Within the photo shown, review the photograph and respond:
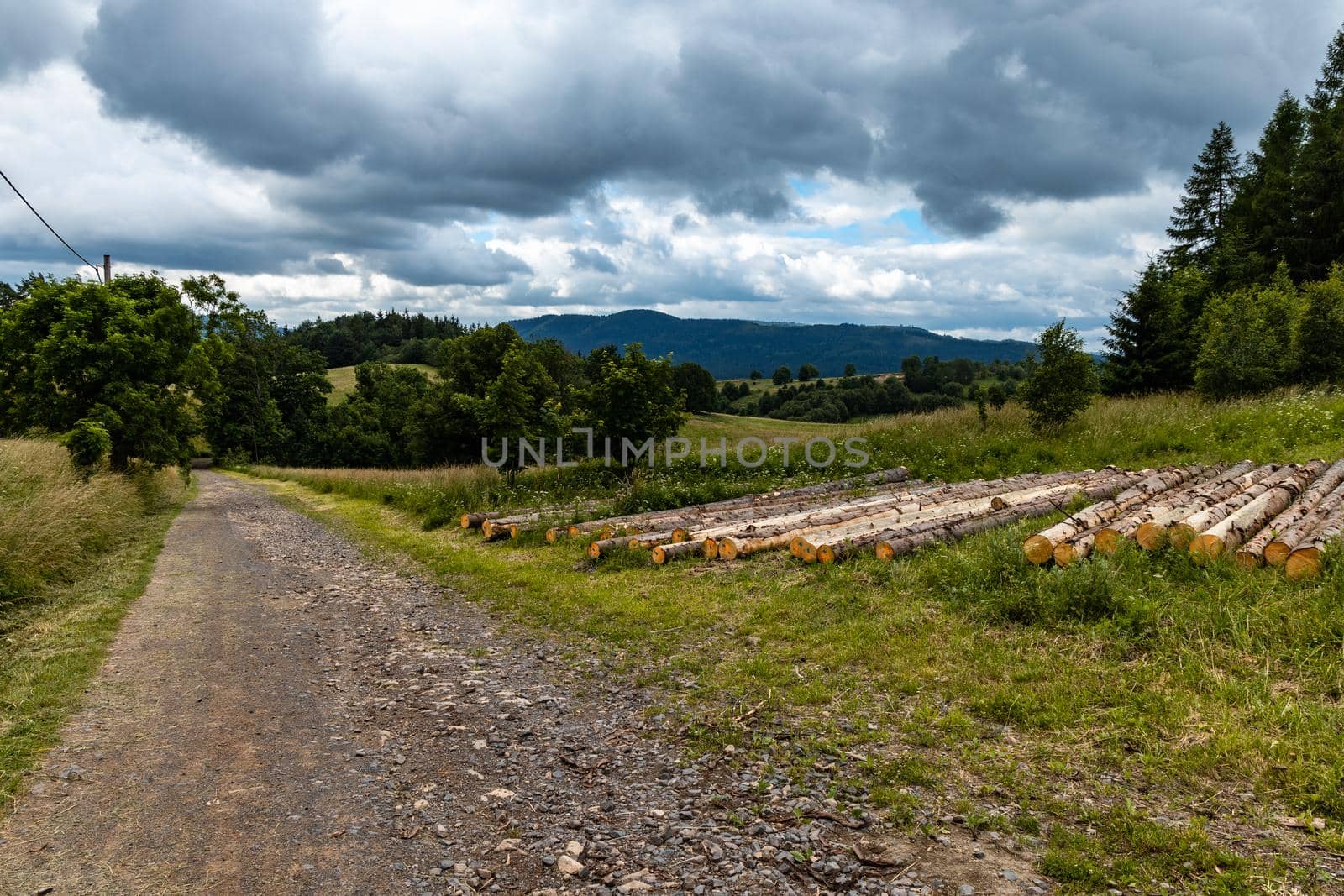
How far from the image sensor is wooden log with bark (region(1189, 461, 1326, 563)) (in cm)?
736

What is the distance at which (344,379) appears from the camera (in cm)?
10425

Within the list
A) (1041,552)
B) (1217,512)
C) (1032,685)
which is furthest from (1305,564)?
(1032,685)

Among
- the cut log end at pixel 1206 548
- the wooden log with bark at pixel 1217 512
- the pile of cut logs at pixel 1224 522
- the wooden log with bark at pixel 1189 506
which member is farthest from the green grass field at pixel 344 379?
the cut log end at pixel 1206 548

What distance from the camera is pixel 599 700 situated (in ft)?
19.7

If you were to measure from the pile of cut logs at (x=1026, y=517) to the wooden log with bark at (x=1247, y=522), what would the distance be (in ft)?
0.06

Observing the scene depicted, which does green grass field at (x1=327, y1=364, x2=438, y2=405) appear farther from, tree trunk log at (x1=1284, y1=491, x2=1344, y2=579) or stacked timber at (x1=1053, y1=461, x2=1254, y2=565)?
tree trunk log at (x1=1284, y1=491, x2=1344, y2=579)

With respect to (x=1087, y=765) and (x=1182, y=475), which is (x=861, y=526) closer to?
(x=1087, y=765)

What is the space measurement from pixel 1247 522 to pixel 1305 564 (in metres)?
1.74

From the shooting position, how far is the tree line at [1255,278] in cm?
2036

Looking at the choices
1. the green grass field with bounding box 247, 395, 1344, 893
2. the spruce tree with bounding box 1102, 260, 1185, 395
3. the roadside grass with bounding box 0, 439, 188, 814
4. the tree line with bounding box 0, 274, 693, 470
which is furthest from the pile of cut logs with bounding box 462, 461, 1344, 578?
the spruce tree with bounding box 1102, 260, 1185, 395

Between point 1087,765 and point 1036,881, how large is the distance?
1.28 metres

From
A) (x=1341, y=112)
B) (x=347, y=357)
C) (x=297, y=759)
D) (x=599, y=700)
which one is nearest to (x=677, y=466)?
(x=599, y=700)

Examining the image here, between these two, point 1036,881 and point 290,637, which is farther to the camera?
point 290,637

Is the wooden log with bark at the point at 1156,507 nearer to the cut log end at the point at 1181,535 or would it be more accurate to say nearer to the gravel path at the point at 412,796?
the cut log end at the point at 1181,535
